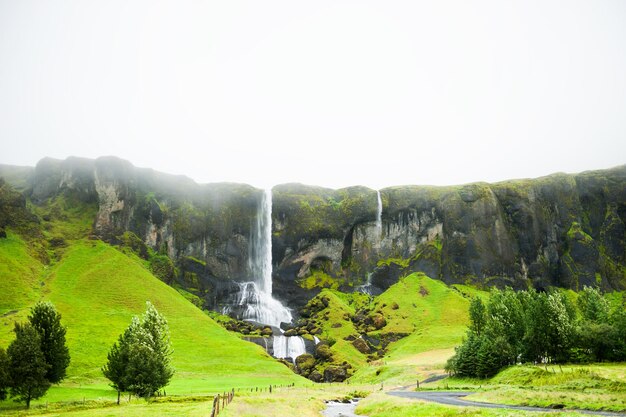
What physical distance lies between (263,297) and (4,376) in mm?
124858

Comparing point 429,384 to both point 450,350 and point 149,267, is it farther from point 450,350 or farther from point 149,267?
point 149,267

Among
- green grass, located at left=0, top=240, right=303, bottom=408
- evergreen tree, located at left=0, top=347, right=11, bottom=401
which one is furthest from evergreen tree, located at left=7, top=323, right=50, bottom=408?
green grass, located at left=0, top=240, right=303, bottom=408

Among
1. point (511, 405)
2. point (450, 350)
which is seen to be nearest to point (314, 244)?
point (450, 350)

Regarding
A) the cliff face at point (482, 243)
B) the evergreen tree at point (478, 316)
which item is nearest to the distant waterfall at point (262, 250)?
the cliff face at point (482, 243)

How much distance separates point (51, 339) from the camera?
70.5 meters

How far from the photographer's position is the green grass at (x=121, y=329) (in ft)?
270

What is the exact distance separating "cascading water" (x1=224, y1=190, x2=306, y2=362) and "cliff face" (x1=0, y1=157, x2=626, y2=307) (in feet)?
10.5

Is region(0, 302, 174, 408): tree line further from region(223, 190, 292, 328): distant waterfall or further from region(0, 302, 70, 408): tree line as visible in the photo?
region(223, 190, 292, 328): distant waterfall

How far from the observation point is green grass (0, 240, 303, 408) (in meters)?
82.3

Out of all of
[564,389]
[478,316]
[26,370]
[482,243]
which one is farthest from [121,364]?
[482,243]

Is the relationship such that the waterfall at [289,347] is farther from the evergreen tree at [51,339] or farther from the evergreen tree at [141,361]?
the evergreen tree at [141,361]

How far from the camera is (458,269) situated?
187 meters

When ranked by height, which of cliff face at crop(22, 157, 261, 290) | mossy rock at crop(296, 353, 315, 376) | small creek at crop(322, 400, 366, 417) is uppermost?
cliff face at crop(22, 157, 261, 290)

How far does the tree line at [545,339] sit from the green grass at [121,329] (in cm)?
4034
